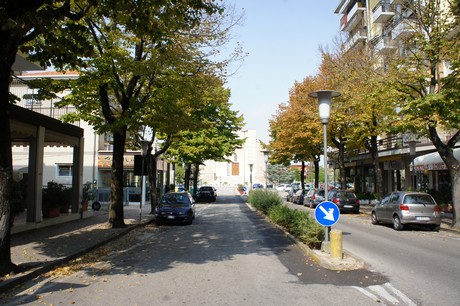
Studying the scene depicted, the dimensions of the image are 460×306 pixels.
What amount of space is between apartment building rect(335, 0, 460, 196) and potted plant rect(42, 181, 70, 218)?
1592 centimetres

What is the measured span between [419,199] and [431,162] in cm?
1000

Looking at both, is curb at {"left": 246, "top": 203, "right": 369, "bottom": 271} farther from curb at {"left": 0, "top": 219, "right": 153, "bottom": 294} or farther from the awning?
the awning

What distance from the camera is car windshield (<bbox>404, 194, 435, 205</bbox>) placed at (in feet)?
52.6

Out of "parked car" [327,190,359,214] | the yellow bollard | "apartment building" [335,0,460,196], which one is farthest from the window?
the yellow bollard

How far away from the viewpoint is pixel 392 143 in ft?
108

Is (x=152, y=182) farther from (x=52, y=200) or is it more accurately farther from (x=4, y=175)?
(x=4, y=175)

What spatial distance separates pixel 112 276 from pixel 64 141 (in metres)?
12.6

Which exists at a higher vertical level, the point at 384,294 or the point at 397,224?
the point at 397,224

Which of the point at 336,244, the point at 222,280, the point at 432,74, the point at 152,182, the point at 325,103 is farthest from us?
the point at 152,182

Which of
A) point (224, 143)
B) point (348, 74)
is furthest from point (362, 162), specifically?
point (348, 74)


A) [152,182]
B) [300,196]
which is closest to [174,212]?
[152,182]

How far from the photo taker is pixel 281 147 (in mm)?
39656

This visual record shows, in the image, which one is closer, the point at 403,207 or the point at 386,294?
the point at 386,294

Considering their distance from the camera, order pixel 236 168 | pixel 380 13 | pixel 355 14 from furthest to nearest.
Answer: pixel 236 168 → pixel 355 14 → pixel 380 13
